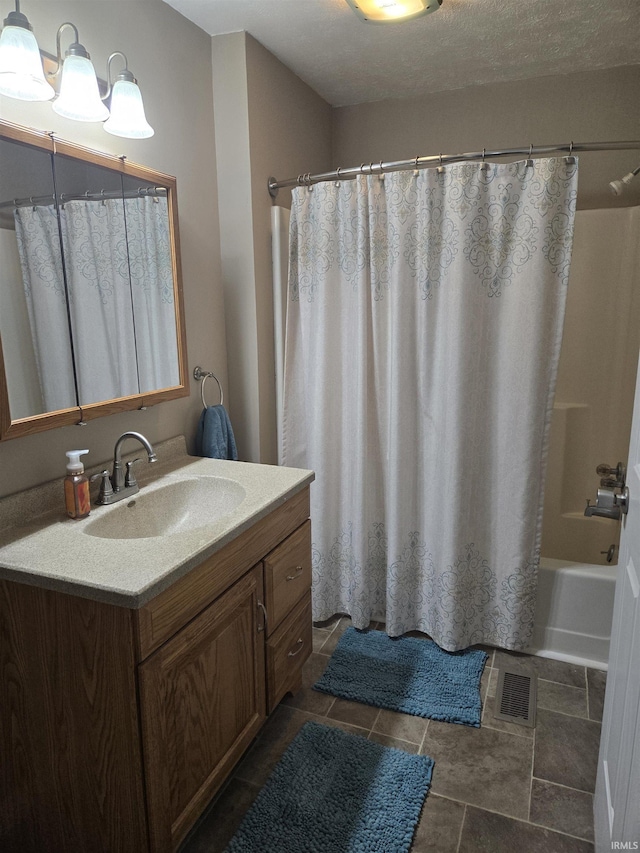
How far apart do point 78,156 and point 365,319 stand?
1133mm

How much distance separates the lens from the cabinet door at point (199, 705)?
1.21 meters

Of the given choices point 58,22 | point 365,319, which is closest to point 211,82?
point 58,22

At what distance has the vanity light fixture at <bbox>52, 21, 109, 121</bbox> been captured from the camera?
139 cm

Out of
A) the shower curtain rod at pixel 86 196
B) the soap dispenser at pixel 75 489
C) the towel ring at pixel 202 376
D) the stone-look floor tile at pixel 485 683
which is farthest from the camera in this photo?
the towel ring at pixel 202 376

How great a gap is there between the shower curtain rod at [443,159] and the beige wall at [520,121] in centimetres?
42

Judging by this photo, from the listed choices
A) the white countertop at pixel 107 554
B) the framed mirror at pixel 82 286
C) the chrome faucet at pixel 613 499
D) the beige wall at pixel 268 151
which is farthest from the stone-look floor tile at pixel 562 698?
the framed mirror at pixel 82 286

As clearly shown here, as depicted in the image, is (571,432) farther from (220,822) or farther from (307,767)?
(220,822)

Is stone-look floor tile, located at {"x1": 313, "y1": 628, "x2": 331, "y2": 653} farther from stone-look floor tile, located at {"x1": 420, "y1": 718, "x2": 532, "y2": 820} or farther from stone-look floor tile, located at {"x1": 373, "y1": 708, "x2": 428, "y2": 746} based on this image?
stone-look floor tile, located at {"x1": 420, "y1": 718, "x2": 532, "y2": 820}

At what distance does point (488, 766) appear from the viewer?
1.70m

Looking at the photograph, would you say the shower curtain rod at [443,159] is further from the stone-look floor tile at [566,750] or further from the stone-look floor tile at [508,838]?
the stone-look floor tile at [508,838]

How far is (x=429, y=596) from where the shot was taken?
2.28 m

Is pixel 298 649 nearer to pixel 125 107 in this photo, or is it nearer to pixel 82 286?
pixel 82 286

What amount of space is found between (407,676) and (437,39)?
7.83ft

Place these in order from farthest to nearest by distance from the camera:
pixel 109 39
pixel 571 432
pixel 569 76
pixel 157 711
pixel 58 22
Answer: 1. pixel 571 432
2. pixel 569 76
3. pixel 109 39
4. pixel 58 22
5. pixel 157 711
